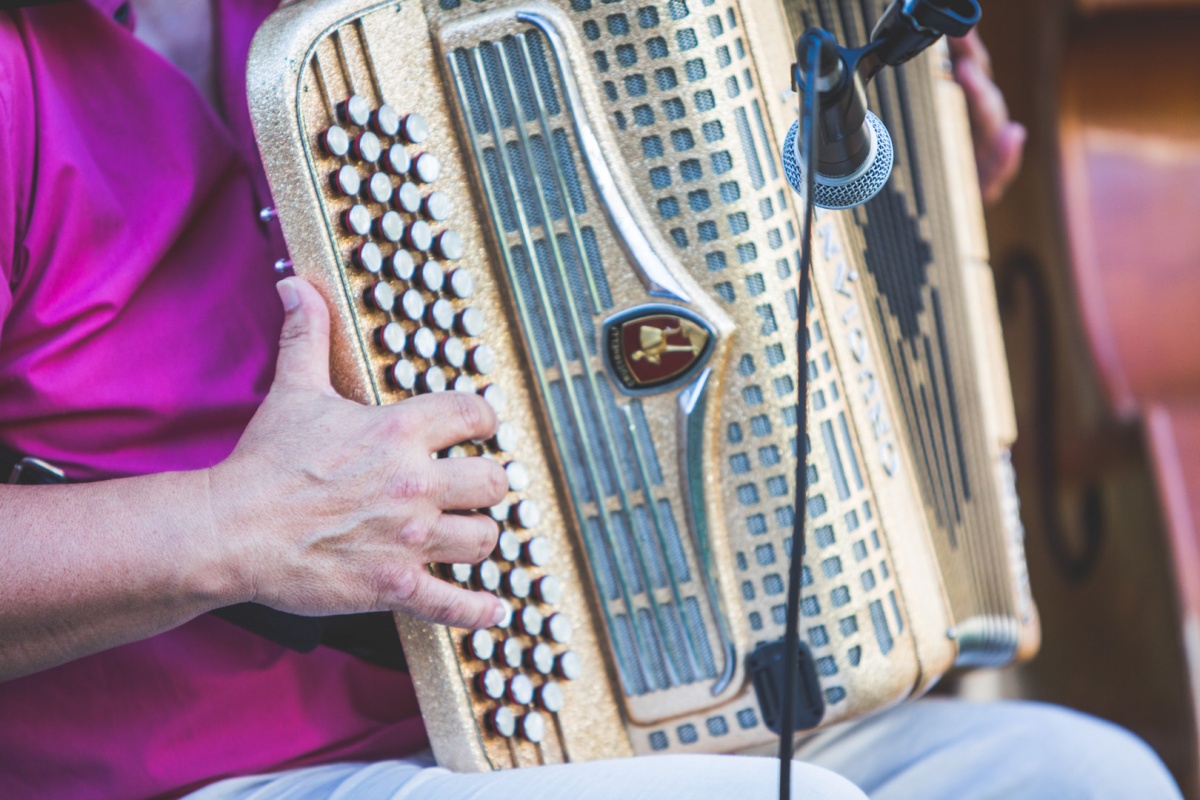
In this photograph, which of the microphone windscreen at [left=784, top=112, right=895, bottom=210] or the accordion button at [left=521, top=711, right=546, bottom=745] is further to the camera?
the accordion button at [left=521, top=711, right=546, bottom=745]

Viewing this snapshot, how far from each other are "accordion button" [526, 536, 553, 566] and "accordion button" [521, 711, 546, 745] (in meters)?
0.10

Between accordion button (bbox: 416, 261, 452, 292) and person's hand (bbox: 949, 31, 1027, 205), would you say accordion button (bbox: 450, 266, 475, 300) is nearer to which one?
accordion button (bbox: 416, 261, 452, 292)

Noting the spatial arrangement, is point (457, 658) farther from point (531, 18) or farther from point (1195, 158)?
point (1195, 158)

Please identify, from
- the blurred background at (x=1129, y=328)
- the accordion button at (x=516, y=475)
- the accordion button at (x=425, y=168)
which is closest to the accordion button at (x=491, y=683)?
the accordion button at (x=516, y=475)

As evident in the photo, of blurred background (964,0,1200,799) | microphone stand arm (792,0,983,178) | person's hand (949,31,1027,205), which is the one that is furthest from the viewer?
blurred background (964,0,1200,799)

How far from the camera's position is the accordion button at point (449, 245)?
74 cm

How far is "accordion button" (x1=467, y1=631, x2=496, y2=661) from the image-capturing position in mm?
732

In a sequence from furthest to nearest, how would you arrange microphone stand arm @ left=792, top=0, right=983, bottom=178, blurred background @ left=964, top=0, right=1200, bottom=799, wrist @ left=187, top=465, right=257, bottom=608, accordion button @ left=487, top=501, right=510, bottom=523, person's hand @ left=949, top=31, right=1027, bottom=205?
blurred background @ left=964, top=0, right=1200, bottom=799 → person's hand @ left=949, top=31, right=1027, bottom=205 → accordion button @ left=487, top=501, right=510, bottom=523 → wrist @ left=187, top=465, right=257, bottom=608 → microphone stand arm @ left=792, top=0, right=983, bottom=178

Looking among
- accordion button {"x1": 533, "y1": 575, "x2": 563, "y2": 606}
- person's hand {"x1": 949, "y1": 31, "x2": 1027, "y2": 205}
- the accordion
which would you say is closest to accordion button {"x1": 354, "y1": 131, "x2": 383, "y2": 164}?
the accordion

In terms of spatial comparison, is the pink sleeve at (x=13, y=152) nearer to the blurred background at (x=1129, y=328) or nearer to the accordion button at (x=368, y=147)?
the accordion button at (x=368, y=147)

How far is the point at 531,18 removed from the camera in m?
0.73

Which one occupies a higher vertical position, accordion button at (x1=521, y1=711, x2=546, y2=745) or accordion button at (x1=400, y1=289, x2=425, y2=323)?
accordion button at (x1=400, y1=289, x2=425, y2=323)

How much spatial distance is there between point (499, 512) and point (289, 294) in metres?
0.20

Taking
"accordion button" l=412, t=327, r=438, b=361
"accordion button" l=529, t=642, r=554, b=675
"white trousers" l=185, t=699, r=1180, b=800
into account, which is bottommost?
"white trousers" l=185, t=699, r=1180, b=800
